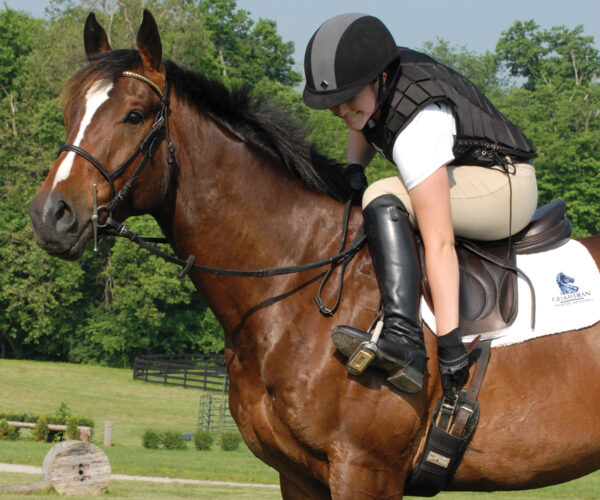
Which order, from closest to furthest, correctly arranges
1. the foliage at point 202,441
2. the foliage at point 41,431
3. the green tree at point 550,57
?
the foliage at point 41,431 < the foliage at point 202,441 < the green tree at point 550,57

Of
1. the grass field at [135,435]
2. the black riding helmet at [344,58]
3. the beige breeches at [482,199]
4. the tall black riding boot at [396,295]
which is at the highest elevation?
the black riding helmet at [344,58]

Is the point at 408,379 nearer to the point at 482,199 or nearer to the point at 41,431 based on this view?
the point at 482,199

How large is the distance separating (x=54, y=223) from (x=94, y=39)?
54.4 inches

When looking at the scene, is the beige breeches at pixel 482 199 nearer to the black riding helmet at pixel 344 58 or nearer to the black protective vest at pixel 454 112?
the black protective vest at pixel 454 112

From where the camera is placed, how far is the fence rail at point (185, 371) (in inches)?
1732

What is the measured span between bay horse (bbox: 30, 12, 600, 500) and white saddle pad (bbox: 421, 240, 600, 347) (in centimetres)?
7

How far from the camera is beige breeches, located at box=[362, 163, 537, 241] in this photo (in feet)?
13.7

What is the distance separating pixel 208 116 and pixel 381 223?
1244 mm

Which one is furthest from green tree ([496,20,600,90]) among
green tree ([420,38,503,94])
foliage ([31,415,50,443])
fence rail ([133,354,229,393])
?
foliage ([31,415,50,443])

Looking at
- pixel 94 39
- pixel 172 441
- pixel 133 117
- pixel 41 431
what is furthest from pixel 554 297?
pixel 41 431

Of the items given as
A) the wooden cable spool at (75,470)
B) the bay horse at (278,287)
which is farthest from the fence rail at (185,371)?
the bay horse at (278,287)

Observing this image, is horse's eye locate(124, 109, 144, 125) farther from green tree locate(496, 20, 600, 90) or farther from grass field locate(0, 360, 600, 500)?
green tree locate(496, 20, 600, 90)

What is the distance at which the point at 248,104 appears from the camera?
15.1ft

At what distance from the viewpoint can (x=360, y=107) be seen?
4133mm
